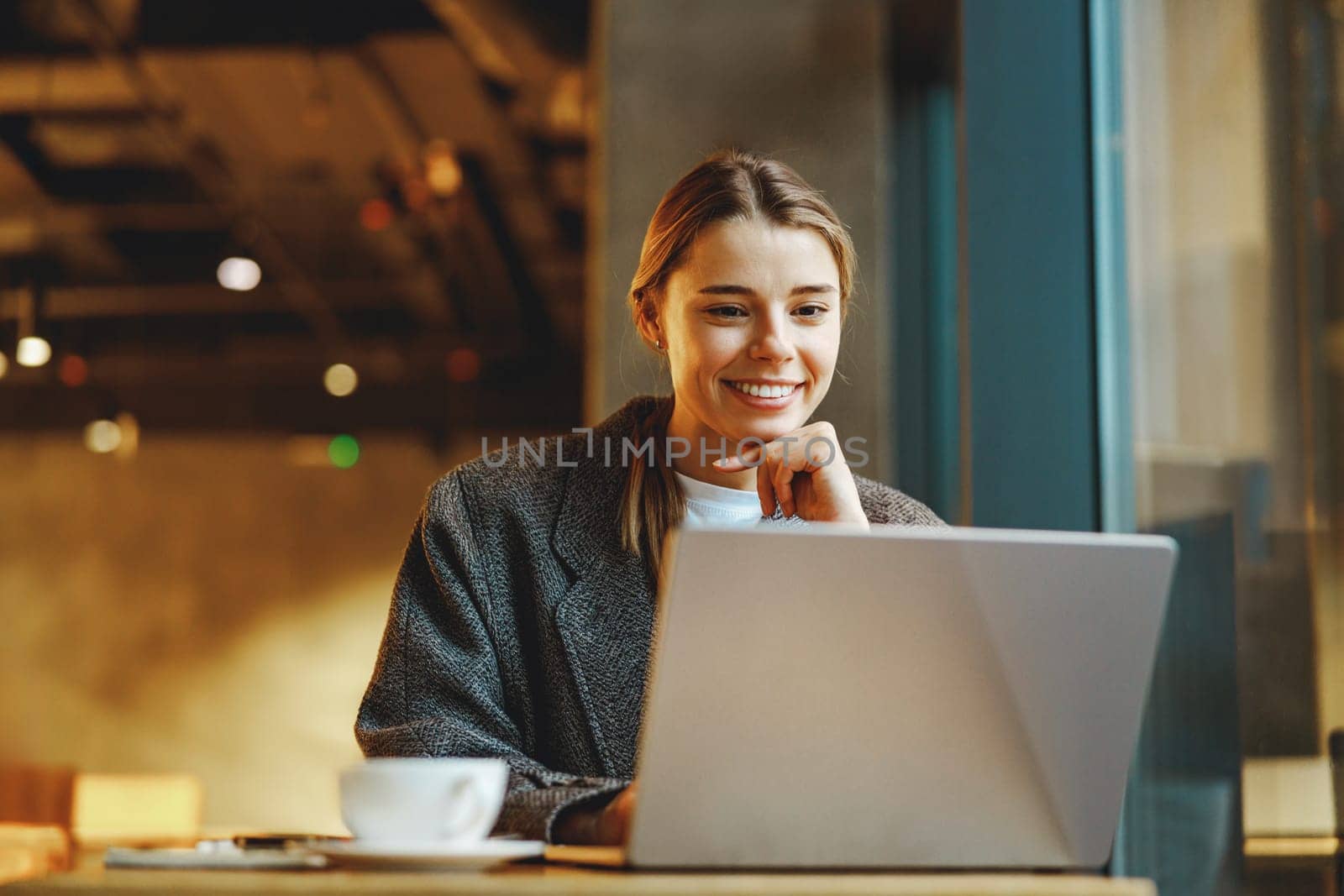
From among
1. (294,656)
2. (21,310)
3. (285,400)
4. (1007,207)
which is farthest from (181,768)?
(1007,207)

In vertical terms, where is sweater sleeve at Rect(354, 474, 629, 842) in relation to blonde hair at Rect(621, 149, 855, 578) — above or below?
below

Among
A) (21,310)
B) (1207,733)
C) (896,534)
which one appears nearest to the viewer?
(896,534)

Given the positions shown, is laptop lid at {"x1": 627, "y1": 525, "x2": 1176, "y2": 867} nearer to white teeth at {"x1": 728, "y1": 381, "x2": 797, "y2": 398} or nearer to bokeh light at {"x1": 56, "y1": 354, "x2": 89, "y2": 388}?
white teeth at {"x1": 728, "y1": 381, "x2": 797, "y2": 398}

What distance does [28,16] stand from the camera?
6.33 metres

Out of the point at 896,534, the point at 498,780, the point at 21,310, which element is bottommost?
the point at 498,780

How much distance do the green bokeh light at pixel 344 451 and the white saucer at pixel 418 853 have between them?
31.1 ft

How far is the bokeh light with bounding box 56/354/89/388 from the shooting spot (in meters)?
9.43

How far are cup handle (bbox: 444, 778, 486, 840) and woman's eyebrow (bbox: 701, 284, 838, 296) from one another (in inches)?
30.3

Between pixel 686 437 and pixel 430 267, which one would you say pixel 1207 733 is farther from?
pixel 430 267

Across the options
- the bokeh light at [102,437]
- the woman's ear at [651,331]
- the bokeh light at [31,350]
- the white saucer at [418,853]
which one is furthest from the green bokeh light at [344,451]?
the white saucer at [418,853]

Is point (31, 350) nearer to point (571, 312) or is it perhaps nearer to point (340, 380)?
point (340, 380)

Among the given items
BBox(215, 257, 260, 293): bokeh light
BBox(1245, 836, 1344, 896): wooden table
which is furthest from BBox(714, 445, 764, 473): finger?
BBox(215, 257, 260, 293): bokeh light

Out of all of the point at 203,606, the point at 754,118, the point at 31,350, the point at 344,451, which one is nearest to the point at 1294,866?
the point at 754,118

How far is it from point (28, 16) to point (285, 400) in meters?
4.26
